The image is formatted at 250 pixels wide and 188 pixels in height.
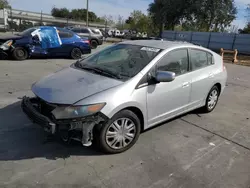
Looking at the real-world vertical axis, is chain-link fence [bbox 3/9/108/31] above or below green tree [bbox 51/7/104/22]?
below

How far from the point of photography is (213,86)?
4.74 metres

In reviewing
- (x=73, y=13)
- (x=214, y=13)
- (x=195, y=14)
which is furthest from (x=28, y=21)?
(x=73, y=13)

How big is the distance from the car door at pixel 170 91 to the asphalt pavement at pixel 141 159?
1.36 feet

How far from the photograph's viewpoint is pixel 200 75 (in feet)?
13.9

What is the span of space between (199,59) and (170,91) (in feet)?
4.07

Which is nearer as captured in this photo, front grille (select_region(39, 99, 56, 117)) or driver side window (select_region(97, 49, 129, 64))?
front grille (select_region(39, 99, 56, 117))

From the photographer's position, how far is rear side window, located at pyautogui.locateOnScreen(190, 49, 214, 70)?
419 centimetres

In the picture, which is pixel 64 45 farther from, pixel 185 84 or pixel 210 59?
pixel 185 84

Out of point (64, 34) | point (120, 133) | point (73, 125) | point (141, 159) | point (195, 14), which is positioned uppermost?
point (195, 14)

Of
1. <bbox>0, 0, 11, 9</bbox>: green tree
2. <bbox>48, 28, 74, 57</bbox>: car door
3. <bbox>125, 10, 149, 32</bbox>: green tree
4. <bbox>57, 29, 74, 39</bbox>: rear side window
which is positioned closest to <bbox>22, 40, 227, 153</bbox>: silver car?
<bbox>48, 28, 74, 57</bbox>: car door

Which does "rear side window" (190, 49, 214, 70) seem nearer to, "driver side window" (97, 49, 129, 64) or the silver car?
the silver car

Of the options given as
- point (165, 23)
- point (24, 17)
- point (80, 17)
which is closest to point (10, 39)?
point (165, 23)

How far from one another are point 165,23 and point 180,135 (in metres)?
35.0

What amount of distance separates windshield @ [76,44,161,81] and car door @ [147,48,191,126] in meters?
0.27
